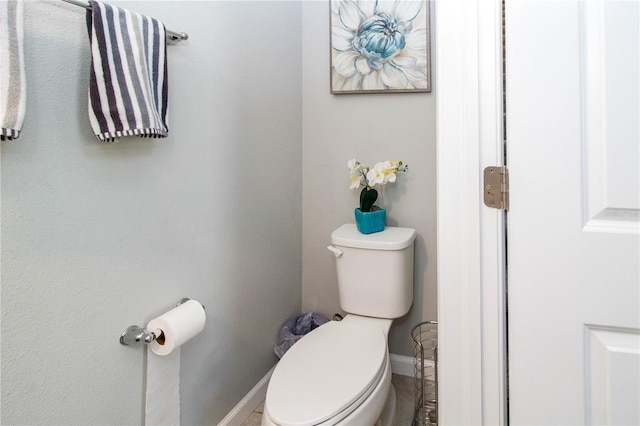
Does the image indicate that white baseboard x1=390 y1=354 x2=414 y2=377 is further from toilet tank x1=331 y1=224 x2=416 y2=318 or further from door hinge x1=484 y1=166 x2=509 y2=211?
door hinge x1=484 y1=166 x2=509 y2=211

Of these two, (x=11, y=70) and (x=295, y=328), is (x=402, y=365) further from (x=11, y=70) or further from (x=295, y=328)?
(x=11, y=70)

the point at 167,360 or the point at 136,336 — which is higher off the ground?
the point at 136,336

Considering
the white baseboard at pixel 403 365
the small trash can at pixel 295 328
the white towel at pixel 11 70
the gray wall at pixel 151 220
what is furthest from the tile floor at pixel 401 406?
the white towel at pixel 11 70

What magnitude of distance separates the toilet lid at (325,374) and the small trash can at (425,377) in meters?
0.20

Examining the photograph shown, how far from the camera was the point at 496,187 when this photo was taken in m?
0.80

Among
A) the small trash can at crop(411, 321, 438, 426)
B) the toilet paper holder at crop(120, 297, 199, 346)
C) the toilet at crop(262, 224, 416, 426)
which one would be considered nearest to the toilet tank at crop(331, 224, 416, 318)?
the toilet at crop(262, 224, 416, 426)

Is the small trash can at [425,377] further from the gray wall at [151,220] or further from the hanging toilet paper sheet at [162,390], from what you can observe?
the hanging toilet paper sheet at [162,390]

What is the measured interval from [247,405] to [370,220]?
36.9 inches

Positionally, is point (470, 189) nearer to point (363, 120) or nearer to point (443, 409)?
point (443, 409)

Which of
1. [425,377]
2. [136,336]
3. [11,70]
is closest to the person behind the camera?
[11,70]

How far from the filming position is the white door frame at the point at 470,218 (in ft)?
2.59

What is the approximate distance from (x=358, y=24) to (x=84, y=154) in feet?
4.55

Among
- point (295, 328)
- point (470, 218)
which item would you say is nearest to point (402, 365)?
point (295, 328)

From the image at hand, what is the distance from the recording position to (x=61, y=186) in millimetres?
851
